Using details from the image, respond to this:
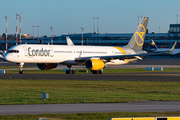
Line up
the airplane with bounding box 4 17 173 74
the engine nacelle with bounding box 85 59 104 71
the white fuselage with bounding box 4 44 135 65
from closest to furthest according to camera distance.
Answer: the white fuselage with bounding box 4 44 135 65
the airplane with bounding box 4 17 173 74
the engine nacelle with bounding box 85 59 104 71

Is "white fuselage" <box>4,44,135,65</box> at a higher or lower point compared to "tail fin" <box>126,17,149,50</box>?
lower

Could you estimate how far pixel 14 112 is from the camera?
18.3m

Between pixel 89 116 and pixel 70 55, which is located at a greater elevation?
pixel 70 55

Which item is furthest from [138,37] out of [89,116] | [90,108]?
[89,116]

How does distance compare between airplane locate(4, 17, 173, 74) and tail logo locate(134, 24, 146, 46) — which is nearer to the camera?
airplane locate(4, 17, 173, 74)

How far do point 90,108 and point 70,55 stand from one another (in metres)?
34.8

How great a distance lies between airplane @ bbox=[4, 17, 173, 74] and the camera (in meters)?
50.1

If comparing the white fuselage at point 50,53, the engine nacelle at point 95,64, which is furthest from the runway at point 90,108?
the engine nacelle at point 95,64

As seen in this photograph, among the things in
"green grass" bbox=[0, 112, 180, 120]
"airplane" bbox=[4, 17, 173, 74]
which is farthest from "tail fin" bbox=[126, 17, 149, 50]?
"green grass" bbox=[0, 112, 180, 120]

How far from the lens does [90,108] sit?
1992cm

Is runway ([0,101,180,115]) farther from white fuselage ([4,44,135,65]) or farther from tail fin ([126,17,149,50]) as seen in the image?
tail fin ([126,17,149,50])

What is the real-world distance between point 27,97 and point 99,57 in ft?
101

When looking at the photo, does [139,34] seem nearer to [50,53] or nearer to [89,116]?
[50,53]

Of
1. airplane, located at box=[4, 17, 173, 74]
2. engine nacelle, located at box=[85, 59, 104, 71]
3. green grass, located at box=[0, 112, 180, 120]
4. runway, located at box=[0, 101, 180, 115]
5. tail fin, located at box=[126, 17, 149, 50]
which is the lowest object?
runway, located at box=[0, 101, 180, 115]
